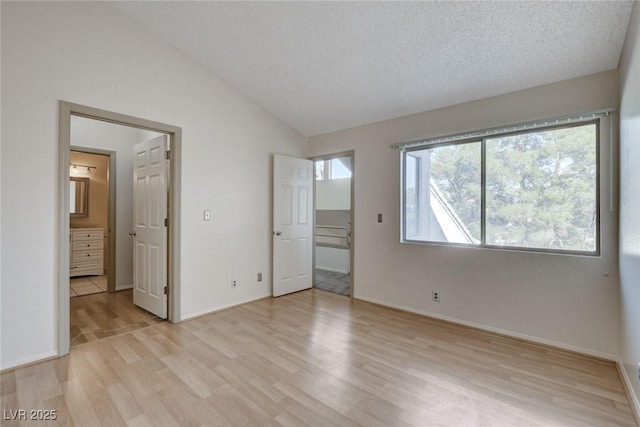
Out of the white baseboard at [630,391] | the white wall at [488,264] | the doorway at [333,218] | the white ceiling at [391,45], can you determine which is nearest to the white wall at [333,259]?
the doorway at [333,218]

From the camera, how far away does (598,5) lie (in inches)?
76.8

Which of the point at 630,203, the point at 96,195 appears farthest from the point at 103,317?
the point at 630,203

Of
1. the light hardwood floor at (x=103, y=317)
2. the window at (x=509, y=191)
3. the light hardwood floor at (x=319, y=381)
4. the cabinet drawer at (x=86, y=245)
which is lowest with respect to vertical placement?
the light hardwood floor at (x=319, y=381)

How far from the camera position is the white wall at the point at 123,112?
228 centimetres

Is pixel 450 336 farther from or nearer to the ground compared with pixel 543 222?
nearer to the ground

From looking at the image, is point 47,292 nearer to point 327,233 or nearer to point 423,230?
point 423,230

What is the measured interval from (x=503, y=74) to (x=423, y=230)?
1.76 meters

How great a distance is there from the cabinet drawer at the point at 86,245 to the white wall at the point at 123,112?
10.7ft

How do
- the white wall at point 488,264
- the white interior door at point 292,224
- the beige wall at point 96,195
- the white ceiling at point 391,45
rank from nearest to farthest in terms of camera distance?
the white ceiling at point 391,45 < the white wall at point 488,264 < the white interior door at point 292,224 < the beige wall at point 96,195

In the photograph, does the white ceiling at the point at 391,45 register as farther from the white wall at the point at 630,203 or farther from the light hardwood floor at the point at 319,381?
the light hardwood floor at the point at 319,381

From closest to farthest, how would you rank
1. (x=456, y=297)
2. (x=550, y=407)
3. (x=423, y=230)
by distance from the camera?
(x=550, y=407) → (x=456, y=297) → (x=423, y=230)

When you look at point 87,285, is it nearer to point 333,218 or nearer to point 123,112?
point 123,112

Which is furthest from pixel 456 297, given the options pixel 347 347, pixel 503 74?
pixel 503 74

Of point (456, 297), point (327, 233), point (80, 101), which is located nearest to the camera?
point (80, 101)
